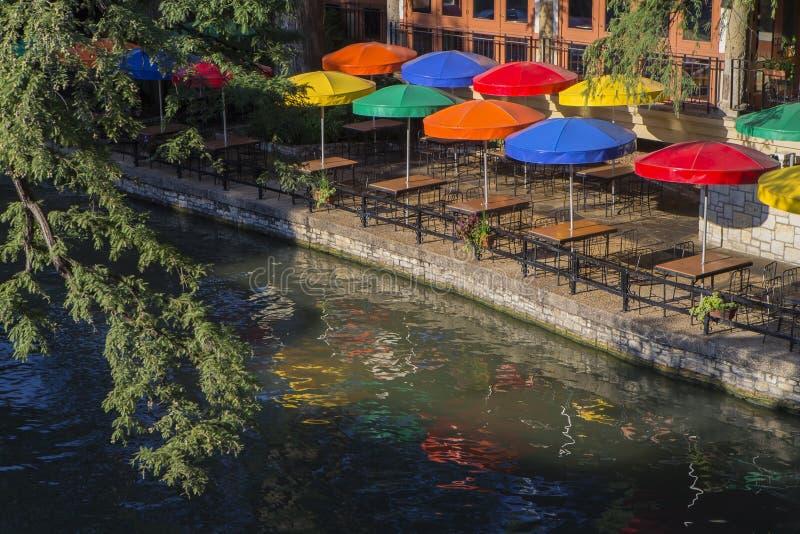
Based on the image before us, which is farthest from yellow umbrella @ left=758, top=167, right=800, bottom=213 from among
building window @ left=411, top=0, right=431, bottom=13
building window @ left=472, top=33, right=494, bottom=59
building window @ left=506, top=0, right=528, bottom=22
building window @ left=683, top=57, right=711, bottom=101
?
building window @ left=411, top=0, right=431, bottom=13

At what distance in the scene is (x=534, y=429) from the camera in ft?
52.0

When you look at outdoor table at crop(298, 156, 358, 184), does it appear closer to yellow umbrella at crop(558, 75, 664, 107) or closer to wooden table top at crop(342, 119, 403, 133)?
wooden table top at crop(342, 119, 403, 133)

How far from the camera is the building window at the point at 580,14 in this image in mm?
26500

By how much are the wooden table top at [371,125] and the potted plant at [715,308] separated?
40.4ft

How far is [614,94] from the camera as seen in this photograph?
22328 millimetres

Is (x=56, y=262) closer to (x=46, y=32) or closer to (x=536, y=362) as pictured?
(x=46, y=32)

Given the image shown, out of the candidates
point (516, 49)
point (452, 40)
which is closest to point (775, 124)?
point (516, 49)

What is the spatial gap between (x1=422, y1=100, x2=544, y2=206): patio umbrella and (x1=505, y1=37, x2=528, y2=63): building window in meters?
7.15

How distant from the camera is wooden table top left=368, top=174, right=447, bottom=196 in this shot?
22953 mm

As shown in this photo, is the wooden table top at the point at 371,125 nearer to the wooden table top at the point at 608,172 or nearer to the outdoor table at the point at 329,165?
the outdoor table at the point at 329,165

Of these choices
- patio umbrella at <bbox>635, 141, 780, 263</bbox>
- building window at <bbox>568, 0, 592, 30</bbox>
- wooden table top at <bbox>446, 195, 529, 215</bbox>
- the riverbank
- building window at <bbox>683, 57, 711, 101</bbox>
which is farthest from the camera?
building window at <bbox>568, 0, 592, 30</bbox>

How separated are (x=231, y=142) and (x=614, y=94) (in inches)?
352

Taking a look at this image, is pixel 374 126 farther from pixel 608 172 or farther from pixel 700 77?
pixel 700 77

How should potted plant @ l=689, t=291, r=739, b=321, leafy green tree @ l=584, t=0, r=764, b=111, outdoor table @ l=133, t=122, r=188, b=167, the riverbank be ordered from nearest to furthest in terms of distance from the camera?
1. the riverbank
2. potted plant @ l=689, t=291, r=739, b=321
3. leafy green tree @ l=584, t=0, r=764, b=111
4. outdoor table @ l=133, t=122, r=188, b=167
